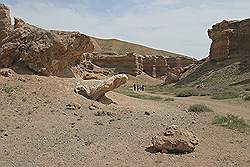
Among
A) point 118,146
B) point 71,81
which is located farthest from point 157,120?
A: point 71,81

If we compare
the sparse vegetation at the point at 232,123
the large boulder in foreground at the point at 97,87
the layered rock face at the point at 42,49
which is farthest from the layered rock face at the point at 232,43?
the sparse vegetation at the point at 232,123

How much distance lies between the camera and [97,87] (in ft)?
52.4

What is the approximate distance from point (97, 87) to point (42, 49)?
299 cm

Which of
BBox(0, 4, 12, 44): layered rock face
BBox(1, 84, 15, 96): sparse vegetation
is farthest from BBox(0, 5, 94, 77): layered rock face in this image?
BBox(0, 4, 12, 44): layered rock face

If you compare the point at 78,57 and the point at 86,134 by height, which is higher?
the point at 78,57

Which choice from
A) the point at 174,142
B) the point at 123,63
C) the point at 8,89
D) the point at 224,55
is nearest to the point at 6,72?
the point at 8,89

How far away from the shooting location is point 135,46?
113 meters

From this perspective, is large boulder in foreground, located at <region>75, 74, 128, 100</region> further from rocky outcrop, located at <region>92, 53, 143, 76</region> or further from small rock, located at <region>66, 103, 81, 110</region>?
rocky outcrop, located at <region>92, 53, 143, 76</region>

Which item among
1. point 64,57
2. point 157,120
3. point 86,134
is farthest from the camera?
point 64,57

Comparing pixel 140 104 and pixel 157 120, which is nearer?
pixel 157 120

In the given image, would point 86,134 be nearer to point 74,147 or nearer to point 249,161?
point 74,147

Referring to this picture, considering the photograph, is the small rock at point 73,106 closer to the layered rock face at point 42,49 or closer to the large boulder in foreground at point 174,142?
the layered rock face at point 42,49

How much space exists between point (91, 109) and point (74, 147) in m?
4.75

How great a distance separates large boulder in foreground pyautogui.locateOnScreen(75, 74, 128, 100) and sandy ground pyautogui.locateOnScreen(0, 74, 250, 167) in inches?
20.4
